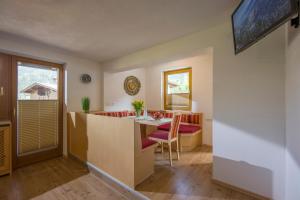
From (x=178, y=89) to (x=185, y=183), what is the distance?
2.80 m

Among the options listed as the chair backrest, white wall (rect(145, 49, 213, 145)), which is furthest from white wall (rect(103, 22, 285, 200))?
white wall (rect(145, 49, 213, 145))

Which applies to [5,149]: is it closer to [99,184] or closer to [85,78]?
[99,184]

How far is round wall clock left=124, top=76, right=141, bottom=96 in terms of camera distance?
4.58 meters

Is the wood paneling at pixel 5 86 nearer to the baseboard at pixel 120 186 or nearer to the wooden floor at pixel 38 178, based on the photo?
the wooden floor at pixel 38 178

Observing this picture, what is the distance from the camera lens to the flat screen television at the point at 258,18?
0.85 m

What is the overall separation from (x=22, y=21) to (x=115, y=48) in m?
1.43

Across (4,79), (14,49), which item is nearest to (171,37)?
(14,49)

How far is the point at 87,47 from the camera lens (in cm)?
280

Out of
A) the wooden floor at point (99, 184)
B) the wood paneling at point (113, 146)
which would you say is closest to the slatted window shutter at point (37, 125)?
the wooden floor at point (99, 184)

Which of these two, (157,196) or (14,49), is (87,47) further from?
(157,196)

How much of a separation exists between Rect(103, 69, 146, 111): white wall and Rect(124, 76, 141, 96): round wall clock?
0.33 ft

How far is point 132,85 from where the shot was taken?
467 cm

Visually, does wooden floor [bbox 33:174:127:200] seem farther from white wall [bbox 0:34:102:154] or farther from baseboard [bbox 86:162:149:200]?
white wall [bbox 0:34:102:154]

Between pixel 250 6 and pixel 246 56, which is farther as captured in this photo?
pixel 246 56
